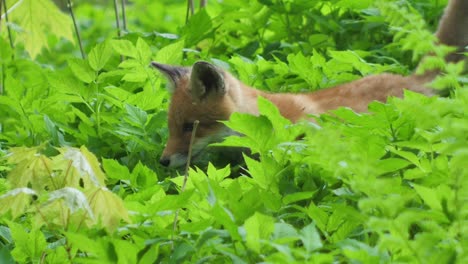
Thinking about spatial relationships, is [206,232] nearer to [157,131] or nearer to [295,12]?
[157,131]

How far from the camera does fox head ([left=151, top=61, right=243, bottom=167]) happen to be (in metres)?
5.45

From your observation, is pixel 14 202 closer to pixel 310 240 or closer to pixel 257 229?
pixel 257 229

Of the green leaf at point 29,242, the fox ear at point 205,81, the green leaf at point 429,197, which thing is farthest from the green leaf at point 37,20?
the green leaf at point 429,197

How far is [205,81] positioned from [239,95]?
0.71 ft

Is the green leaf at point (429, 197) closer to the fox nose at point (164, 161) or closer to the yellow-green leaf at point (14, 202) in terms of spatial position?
the yellow-green leaf at point (14, 202)

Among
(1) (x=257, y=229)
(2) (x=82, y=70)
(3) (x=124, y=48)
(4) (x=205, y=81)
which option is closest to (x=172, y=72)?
(4) (x=205, y=81)

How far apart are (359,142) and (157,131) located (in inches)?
82.4

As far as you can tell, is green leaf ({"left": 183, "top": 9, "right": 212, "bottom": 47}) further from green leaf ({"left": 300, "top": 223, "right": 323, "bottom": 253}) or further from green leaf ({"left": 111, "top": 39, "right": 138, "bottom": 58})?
green leaf ({"left": 300, "top": 223, "right": 323, "bottom": 253})

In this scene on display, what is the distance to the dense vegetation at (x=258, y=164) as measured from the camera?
2625 mm

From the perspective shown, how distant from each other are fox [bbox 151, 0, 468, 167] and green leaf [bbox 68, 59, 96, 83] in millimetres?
618

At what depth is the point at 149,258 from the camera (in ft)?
9.28

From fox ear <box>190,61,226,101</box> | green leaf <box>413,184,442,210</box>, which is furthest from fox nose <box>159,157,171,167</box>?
green leaf <box>413,184,442,210</box>

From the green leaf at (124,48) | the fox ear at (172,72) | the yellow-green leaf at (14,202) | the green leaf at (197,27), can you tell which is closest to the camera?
the yellow-green leaf at (14,202)

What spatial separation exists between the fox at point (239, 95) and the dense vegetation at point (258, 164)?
0.38 feet
